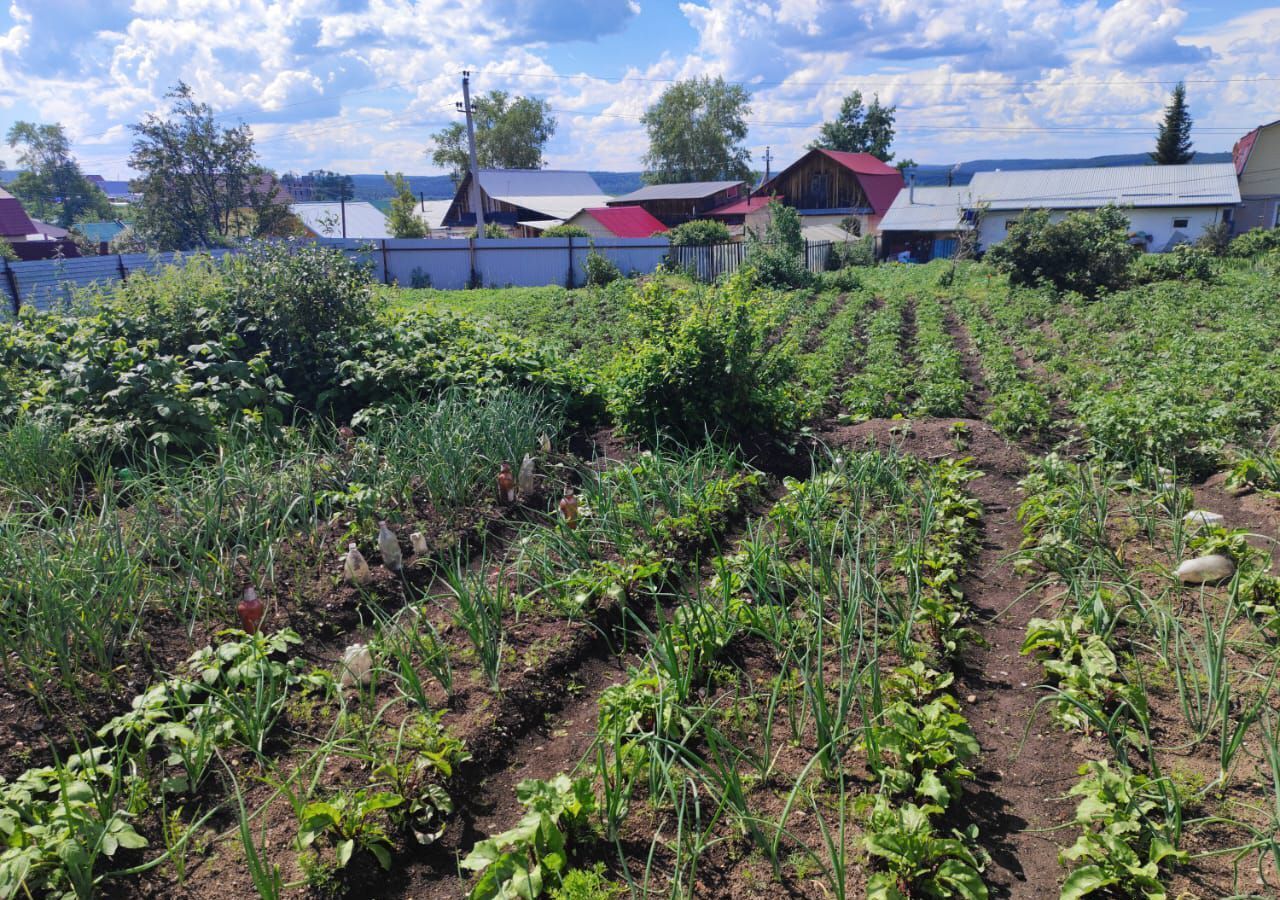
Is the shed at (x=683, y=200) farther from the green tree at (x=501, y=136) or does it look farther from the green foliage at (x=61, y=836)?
the green foliage at (x=61, y=836)

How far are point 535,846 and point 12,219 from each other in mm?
39879

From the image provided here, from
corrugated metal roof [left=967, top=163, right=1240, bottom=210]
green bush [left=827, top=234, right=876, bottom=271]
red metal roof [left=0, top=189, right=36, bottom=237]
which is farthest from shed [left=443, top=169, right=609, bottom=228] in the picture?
corrugated metal roof [left=967, top=163, right=1240, bottom=210]

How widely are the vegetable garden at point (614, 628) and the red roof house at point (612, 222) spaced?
3031 cm

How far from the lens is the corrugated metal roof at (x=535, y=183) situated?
42.6 meters

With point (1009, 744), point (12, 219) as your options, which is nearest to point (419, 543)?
point (1009, 744)

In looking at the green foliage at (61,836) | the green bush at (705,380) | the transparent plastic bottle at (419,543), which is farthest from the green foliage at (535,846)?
the green bush at (705,380)

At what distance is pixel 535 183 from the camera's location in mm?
44906

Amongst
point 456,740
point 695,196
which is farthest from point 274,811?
point 695,196

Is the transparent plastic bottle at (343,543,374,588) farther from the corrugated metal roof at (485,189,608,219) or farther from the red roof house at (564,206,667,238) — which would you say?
the corrugated metal roof at (485,189,608,219)

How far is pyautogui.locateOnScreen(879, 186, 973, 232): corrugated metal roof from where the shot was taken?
36.8 m

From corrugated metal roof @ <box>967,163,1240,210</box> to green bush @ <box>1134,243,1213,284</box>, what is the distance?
44.6 ft

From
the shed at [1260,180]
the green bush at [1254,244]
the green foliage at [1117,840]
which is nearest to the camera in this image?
the green foliage at [1117,840]

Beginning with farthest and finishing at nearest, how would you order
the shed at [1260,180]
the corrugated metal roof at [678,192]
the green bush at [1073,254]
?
the corrugated metal roof at [678,192] → the shed at [1260,180] → the green bush at [1073,254]

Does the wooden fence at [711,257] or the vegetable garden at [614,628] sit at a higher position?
the wooden fence at [711,257]
